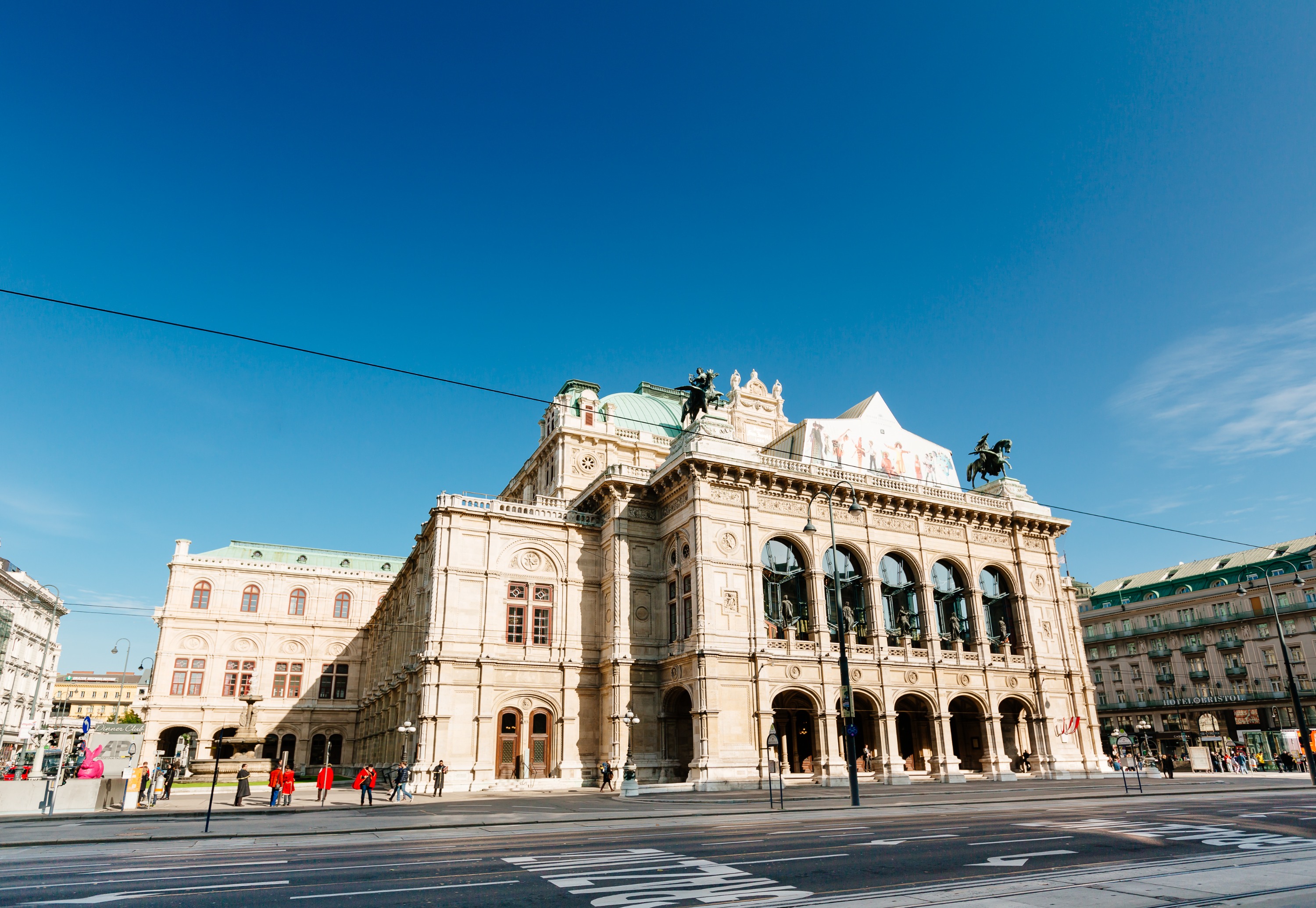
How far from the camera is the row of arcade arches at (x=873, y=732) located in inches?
1603

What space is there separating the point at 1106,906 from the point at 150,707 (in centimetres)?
7502

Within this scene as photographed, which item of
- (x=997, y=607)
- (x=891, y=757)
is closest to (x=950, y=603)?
(x=997, y=607)

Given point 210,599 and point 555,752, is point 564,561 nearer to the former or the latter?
point 555,752

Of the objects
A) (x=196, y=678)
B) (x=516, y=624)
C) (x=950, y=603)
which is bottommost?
(x=196, y=678)

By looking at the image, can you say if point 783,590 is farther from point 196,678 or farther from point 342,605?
point 196,678

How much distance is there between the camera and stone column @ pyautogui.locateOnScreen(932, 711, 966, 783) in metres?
41.1

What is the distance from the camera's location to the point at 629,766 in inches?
1302

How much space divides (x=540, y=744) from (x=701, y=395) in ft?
69.3

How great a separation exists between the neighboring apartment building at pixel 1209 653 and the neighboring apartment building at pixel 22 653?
100091 mm

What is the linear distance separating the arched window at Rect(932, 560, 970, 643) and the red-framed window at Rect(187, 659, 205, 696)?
60.0m

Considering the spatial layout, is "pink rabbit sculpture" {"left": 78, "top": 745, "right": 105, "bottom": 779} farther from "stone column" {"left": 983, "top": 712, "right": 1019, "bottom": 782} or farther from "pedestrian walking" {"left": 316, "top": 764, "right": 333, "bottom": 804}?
"stone column" {"left": 983, "top": 712, "right": 1019, "bottom": 782}

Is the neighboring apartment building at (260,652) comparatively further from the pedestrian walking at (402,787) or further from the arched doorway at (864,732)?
the arched doorway at (864,732)

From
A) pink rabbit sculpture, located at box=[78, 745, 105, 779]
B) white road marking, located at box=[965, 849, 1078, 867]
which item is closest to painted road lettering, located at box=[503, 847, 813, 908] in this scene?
white road marking, located at box=[965, 849, 1078, 867]

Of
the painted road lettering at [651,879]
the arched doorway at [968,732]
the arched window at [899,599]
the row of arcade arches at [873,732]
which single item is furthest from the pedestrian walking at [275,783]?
the arched doorway at [968,732]
